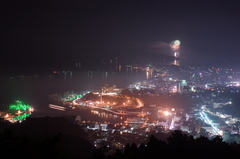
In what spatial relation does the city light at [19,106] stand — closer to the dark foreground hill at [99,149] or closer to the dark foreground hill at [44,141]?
the dark foreground hill at [44,141]

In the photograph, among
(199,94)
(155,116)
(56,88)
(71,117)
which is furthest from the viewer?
(56,88)

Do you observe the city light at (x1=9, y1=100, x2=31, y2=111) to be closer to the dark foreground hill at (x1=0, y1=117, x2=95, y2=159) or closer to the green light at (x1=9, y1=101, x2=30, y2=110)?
the green light at (x1=9, y1=101, x2=30, y2=110)

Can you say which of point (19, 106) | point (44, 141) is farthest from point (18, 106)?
point (44, 141)

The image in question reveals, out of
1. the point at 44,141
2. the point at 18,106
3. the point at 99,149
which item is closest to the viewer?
the point at 44,141

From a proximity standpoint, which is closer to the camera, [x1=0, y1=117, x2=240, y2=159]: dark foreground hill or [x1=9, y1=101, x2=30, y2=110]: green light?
[x1=0, y1=117, x2=240, y2=159]: dark foreground hill

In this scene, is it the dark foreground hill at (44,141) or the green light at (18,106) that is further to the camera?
the green light at (18,106)

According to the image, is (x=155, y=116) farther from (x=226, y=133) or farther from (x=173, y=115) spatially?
(x=226, y=133)

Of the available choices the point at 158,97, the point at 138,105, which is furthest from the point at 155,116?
the point at 158,97

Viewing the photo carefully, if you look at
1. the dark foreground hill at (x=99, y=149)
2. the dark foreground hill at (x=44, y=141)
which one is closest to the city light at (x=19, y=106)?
the dark foreground hill at (x=44, y=141)

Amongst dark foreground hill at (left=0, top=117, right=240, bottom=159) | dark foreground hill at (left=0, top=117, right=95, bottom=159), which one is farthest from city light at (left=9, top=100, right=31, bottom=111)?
dark foreground hill at (left=0, top=117, right=240, bottom=159)

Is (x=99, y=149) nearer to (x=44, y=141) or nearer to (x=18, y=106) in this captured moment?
(x=44, y=141)

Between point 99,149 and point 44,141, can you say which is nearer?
point 44,141
